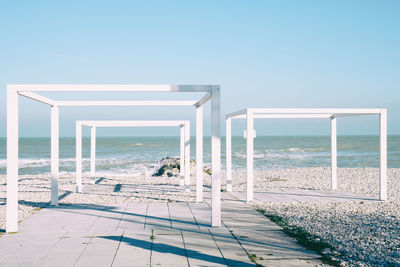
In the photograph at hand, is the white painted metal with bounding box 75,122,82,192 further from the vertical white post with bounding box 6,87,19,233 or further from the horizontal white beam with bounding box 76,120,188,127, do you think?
the vertical white post with bounding box 6,87,19,233

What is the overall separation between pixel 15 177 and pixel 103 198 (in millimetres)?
3999

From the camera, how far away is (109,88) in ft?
20.7

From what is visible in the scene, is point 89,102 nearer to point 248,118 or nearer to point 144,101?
point 144,101

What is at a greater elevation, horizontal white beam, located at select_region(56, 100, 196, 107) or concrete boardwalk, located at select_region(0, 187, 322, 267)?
horizontal white beam, located at select_region(56, 100, 196, 107)

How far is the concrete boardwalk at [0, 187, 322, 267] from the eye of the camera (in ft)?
15.3

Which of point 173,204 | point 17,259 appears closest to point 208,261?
point 17,259

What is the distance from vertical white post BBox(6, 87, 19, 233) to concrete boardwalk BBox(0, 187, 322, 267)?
0.94 feet

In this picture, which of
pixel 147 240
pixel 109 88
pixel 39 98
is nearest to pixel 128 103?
pixel 39 98

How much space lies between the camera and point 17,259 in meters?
4.70

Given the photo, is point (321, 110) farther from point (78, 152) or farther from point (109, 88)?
point (78, 152)

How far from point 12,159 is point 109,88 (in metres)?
1.88

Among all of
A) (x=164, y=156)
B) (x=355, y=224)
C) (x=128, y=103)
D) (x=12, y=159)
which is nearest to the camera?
(x=12, y=159)

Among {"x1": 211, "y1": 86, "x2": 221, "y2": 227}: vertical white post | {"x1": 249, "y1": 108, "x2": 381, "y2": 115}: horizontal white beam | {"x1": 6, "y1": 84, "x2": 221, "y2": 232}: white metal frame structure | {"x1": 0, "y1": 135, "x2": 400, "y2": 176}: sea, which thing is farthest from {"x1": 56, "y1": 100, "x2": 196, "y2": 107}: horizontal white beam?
{"x1": 0, "y1": 135, "x2": 400, "y2": 176}: sea

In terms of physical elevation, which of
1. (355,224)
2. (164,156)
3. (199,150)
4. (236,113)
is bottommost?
(164,156)
